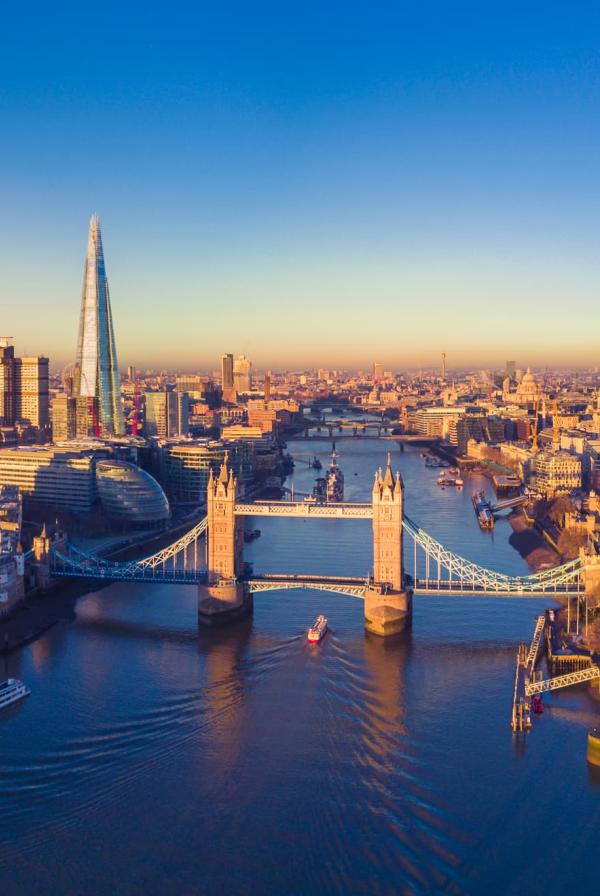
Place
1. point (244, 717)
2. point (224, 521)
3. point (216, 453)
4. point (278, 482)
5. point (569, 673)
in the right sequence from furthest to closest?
1. point (278, 482)
2. point (216, 453)
3. point (224, 521)
4. point (569, 673)
5. point (244, 717)

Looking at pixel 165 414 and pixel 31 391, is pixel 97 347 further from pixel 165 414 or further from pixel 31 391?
pixel 31 391

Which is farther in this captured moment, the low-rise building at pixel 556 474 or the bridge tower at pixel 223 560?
the low-rise building at pixel 556 474

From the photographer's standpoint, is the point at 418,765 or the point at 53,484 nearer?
the point at 418,765

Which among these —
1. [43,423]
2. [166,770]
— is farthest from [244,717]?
[43,423]

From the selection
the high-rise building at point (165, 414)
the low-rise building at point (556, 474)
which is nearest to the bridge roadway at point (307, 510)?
the low-rise building at point (556, 474)

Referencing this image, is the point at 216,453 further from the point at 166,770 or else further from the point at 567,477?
the point at 166,770

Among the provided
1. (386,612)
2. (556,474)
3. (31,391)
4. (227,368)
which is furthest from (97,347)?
(227,368)

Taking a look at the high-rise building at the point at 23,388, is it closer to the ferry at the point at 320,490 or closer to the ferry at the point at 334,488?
the ferry at the point at 320,490
